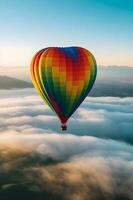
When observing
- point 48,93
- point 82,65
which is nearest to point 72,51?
point 82,65

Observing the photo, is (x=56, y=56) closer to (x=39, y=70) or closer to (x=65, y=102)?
(x=39, y=70)

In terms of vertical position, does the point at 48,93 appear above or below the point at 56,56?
below

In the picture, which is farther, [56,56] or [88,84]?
[88,84]

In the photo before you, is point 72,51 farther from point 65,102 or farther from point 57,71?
point 65,102

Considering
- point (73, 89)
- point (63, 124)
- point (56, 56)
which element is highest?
point (56, 56)

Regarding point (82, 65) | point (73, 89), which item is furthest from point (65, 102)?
point (82, 65)

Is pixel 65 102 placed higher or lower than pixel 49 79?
lower
